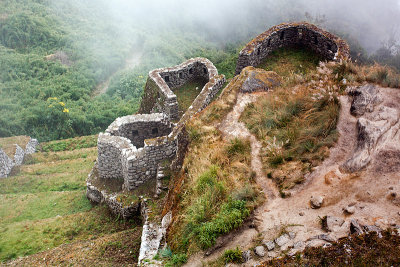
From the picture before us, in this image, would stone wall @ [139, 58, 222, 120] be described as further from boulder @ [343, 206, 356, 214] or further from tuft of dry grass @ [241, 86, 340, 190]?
boulder @ [343, 206, 356, 214]

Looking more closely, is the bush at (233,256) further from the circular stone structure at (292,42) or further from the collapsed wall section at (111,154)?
the circular stone structure at (292,42)

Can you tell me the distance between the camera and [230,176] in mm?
7488

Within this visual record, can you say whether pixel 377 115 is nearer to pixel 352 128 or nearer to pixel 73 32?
pixel 352 128

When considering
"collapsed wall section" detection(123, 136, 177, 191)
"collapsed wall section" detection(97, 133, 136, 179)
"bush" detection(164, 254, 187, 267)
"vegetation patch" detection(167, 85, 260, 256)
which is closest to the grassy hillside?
"collapsed wall section" detection(97, 133, 136, 179)

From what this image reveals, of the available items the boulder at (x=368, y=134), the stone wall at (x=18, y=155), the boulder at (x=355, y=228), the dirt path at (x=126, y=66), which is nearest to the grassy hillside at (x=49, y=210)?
the stone wall at (x=18, y=155)

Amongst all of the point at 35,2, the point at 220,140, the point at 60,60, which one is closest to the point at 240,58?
the point at 220,140

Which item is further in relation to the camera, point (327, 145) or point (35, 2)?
point (35, 2)

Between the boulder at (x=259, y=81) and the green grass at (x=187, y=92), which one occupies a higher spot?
the green grass at (x=187, y=92)

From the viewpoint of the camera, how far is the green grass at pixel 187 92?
59.0ft

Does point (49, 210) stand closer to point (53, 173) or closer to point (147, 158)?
point (53, 173)

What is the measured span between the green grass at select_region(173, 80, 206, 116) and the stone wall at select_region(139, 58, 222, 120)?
0.30 meters

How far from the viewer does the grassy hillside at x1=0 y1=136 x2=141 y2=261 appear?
498 inches

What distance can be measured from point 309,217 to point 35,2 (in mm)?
55498

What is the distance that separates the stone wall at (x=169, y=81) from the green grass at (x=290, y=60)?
2993mm
